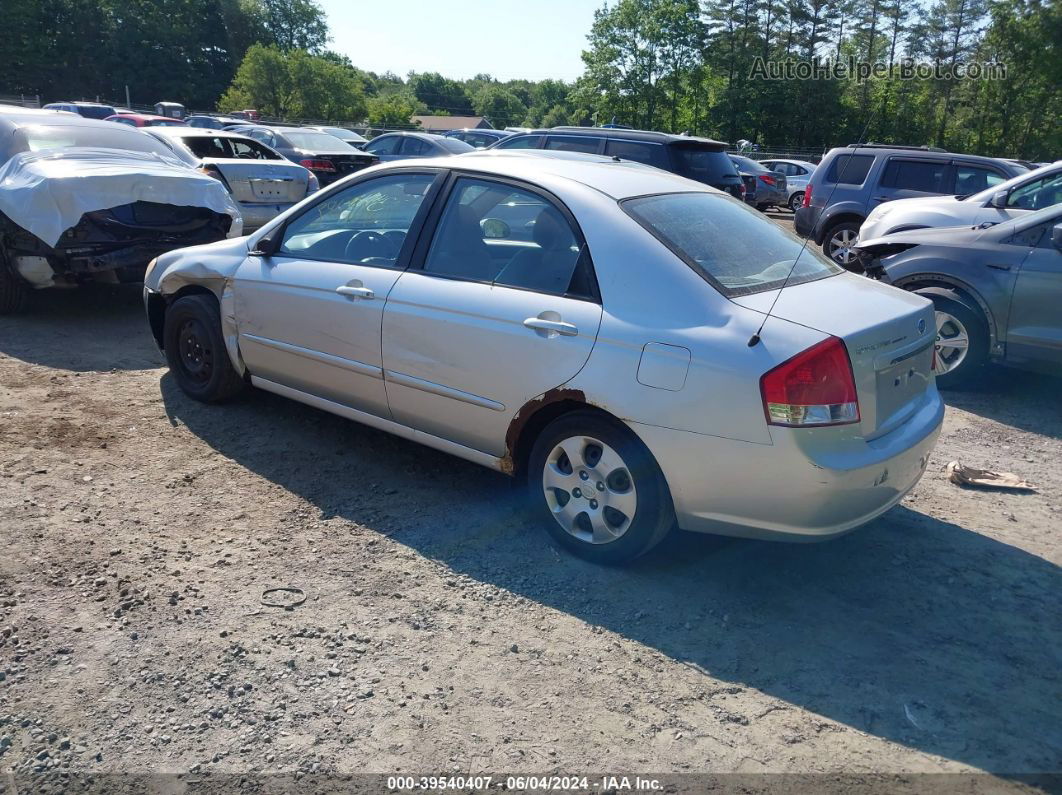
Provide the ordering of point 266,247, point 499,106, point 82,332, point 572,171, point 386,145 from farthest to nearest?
point 499,106 < point 386,145 < point 82,332 < point 266,247 < point 572,171

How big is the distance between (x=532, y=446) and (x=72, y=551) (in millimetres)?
2064

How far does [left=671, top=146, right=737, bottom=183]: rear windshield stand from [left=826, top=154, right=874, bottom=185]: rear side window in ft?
5.34

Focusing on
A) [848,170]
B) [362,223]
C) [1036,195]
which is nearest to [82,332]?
[362,223]

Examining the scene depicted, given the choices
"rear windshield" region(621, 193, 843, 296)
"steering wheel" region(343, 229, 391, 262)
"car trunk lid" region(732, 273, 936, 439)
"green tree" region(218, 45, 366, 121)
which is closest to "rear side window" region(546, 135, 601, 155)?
"steering wheel" region(343, 229, 391, 262)

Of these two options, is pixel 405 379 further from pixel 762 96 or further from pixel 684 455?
pixel 762 96

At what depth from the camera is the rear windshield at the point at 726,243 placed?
11.9ft

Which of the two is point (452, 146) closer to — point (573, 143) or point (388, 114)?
point (573, 143)

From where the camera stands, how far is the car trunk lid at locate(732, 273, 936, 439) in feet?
10.9

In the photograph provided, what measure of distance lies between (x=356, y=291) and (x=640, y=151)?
815 centimetres

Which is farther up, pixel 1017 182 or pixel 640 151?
pixel 640 151

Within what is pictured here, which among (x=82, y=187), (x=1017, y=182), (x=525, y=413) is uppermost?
(x=1017, y=182)

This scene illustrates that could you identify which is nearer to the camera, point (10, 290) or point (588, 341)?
point (588, 341)

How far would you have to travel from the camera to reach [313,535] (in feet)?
13.0

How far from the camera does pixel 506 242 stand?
4.15m
